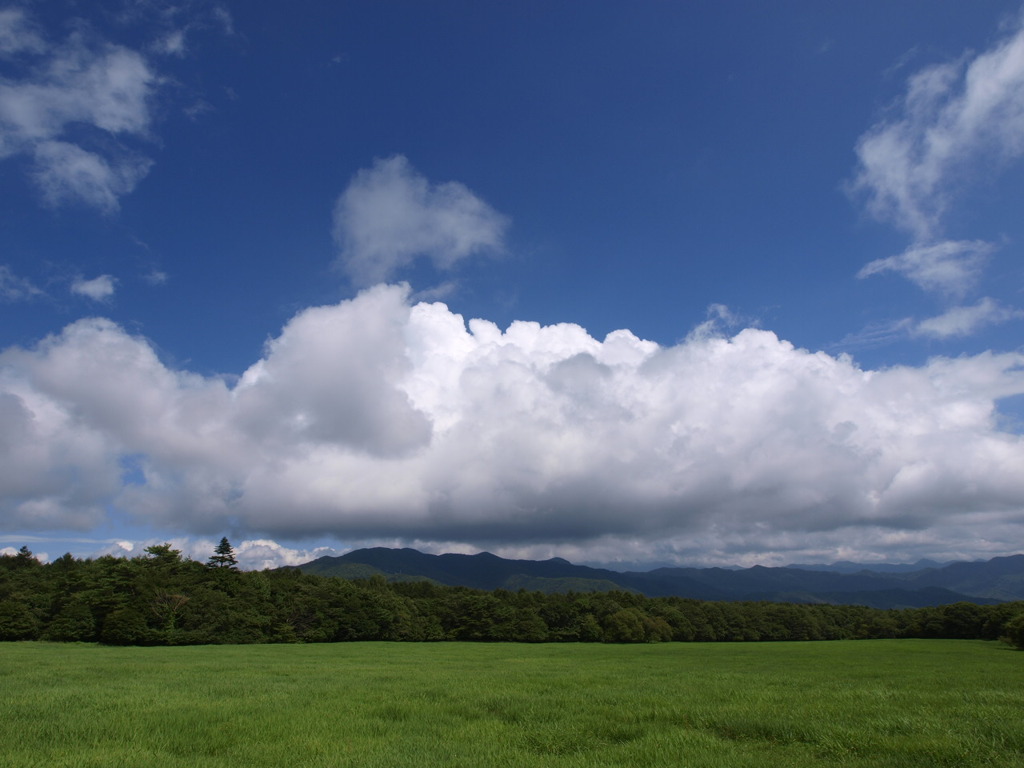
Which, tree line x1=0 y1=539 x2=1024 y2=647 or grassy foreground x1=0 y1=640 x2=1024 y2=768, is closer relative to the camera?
grassy foreground x1=0 y1=640 x2=1024 y2=768

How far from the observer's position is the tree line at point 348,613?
7275cm

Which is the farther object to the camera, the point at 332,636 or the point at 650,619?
the point at 650,619

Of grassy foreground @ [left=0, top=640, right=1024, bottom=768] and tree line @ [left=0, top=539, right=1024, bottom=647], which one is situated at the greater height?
grassy foreground @ [left=0, top=640, right=1024, bottom=768]

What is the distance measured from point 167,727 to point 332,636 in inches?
3229

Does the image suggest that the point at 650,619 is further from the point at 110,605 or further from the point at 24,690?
the point at 24,690

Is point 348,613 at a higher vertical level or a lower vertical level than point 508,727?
lower

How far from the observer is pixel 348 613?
8906cm

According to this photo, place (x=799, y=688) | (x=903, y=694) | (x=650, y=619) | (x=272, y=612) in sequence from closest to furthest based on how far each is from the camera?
(x=903, y=694)
(x=799, y=688)
(x=272, y=612)
(x=650, y=619)

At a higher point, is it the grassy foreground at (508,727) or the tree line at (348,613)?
the grassy foreground at (508,727)

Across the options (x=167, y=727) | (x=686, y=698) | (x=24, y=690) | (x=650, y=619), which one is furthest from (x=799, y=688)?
(x=650, y=619)

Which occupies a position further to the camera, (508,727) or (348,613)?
(348,613)

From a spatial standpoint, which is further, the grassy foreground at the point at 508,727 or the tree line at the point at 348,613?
the tree line at the point at 348,613

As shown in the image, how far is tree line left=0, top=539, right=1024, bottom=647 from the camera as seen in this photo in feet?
239

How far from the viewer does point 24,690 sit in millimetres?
20328
